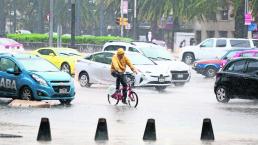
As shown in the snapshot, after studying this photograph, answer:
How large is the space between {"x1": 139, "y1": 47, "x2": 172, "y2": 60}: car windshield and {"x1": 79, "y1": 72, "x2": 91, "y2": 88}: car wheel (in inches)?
163

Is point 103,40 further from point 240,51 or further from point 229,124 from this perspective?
point 229,124

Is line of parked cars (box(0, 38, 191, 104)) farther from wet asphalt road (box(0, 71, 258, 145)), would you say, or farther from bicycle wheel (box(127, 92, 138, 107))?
bicycle wheel (box(127, 92, 138, 107))

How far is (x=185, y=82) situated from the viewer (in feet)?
117

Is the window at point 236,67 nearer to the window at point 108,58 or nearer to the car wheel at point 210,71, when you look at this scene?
the window at point 108,58

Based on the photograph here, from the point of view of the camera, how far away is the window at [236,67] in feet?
85.9

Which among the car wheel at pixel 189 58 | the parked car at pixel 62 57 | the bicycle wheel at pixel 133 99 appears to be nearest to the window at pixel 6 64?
the bicycle wheel at pixel 133 99

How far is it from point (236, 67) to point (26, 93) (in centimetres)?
670

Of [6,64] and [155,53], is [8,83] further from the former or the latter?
[155,53]

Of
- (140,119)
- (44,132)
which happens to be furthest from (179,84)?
(44,132)

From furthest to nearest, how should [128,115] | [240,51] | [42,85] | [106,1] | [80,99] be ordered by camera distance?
[106,1], [240,51], [80,99], [42,85], [128,115]

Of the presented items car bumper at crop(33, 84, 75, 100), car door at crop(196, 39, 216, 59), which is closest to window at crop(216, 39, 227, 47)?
car door at crop(196, 39, 216, 59)

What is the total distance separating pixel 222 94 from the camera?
26.6 meters

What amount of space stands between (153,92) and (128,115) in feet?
32.5

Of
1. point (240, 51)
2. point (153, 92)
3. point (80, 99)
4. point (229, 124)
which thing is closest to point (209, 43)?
point (240, 51)
